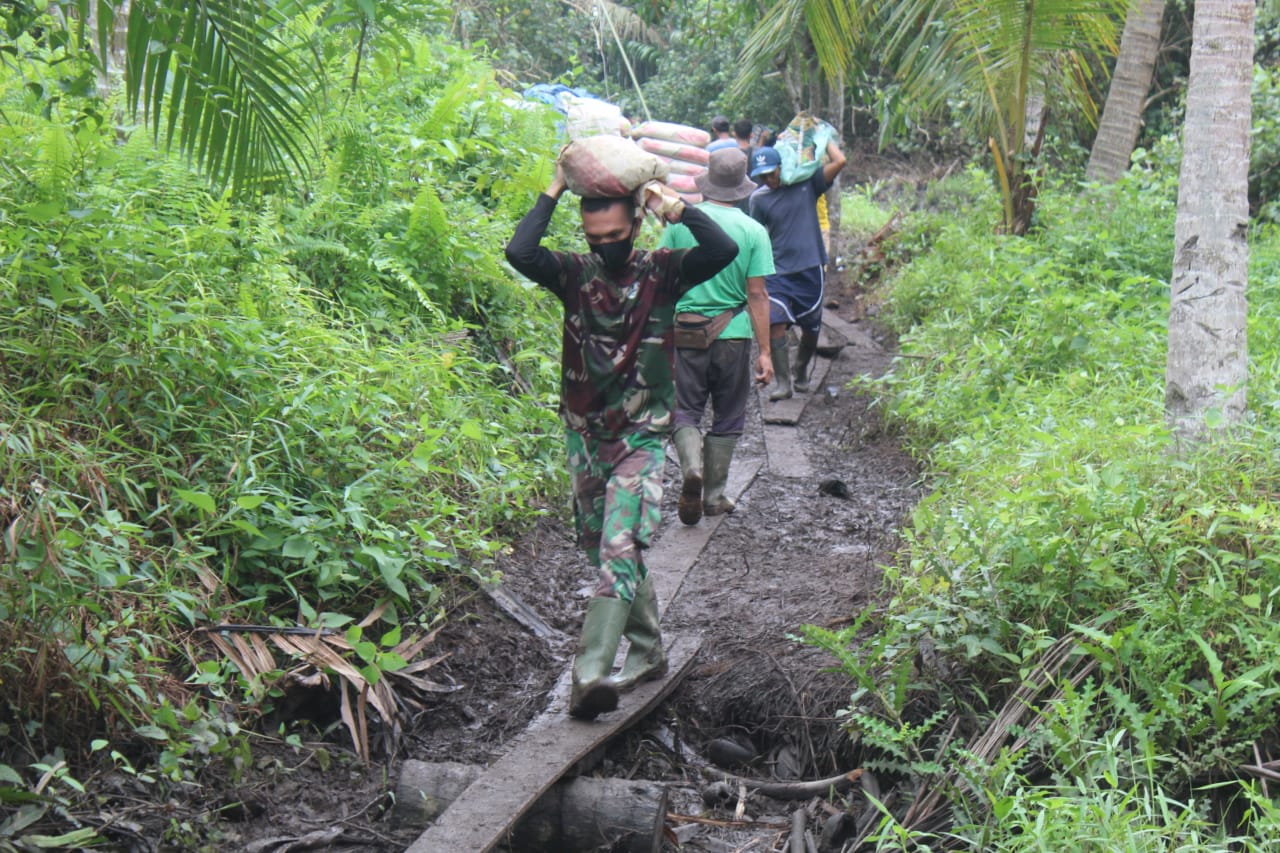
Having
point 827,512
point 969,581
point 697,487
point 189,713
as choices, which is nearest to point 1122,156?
point 827,512

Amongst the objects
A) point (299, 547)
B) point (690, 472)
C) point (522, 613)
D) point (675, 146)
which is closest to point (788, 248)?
point (690, 472)

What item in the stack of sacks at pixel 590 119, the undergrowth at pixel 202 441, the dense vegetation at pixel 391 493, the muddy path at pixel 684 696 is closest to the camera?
the dense vegetation at pixel 391 493

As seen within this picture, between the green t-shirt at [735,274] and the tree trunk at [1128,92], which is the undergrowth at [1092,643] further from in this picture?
the tree trunk at [1128,92]

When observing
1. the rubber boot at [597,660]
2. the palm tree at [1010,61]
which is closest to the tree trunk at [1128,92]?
the palm tree at [1010,61]

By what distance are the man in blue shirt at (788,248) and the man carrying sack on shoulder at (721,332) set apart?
2.88 metres

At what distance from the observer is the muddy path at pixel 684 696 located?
3658 millimetres

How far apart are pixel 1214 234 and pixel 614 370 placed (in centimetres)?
260

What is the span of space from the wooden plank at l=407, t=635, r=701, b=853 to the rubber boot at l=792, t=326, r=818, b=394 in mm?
5776

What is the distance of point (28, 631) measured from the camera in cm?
333

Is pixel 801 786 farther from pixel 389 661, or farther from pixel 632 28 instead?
pixel 632 28

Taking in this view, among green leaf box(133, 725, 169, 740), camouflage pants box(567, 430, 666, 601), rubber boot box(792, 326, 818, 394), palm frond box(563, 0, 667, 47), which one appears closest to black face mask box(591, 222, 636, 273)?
camouflage pants box(567, 430, 666, 601)

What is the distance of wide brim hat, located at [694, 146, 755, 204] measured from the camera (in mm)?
6320

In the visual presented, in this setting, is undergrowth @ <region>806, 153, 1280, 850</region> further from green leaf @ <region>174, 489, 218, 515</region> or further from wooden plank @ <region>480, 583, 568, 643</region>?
green leaf @ <region>174, 489, 218, 515</region>

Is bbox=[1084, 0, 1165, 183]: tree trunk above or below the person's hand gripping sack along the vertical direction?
above
